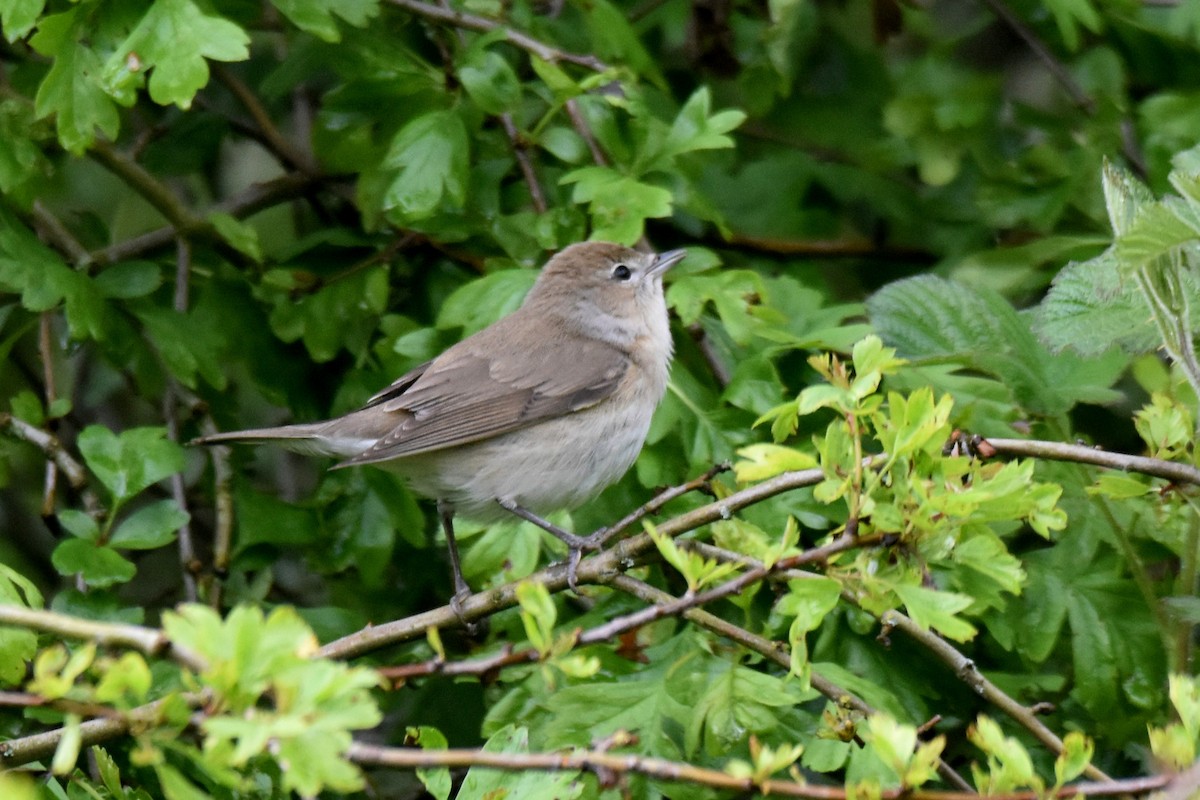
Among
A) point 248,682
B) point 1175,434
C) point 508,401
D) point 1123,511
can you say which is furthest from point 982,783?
point 508,401

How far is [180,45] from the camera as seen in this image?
305 centimetres

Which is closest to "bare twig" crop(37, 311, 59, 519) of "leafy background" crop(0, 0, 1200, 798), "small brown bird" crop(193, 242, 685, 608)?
"leafy background" crop(0, 0, 1200, 798)

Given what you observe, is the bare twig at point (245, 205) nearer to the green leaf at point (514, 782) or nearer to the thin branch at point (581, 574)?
the thin branch at point (581, 574)

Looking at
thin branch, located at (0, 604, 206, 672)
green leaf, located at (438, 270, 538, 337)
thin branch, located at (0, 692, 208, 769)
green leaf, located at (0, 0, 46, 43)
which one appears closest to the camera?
thin branch, located at (0, 604, 206, 672)

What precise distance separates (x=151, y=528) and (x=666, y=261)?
5.37ft

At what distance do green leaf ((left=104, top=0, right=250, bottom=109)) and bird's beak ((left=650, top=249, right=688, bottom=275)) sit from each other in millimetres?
1368

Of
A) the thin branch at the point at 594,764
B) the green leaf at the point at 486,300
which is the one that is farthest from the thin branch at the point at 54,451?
the thin branch at the point at 594,764

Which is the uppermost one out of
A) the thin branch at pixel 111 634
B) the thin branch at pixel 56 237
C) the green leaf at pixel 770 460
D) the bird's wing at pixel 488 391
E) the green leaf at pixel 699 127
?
the thin branch at pixel 111 634

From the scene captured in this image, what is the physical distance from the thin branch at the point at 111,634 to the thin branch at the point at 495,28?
7.00 feet

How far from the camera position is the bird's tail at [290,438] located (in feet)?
11.3

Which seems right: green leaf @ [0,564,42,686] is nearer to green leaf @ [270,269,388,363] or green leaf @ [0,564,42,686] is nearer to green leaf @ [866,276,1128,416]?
green leaf @ [270,269,388,363]

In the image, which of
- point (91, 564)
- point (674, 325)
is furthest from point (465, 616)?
point (674, 325)

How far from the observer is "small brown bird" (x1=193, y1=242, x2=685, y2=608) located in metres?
3.50

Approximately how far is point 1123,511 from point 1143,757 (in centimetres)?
66
